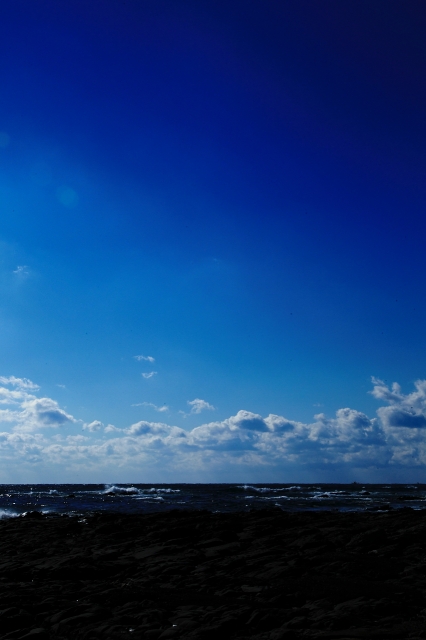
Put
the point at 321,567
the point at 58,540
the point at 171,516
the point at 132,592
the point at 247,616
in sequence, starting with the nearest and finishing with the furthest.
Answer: the point at 247,616
the point at 132,592
the point at 321,567
the point at 58,540
the point at 171,516

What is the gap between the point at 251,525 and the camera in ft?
70.7

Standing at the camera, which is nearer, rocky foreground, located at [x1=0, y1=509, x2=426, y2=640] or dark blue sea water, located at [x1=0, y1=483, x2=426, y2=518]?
rocky foreground, located at [x1=0, y1=509, x2=426, y2=640]

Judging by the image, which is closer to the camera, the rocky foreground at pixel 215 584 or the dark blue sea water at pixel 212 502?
the rocky foreground at pixel 215 584

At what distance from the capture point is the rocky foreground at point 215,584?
857cm

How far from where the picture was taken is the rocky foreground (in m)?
8.57

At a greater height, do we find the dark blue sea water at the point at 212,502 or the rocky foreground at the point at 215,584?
the rocky foreground at the point at 215,584

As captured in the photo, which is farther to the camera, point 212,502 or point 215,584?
point 212,502

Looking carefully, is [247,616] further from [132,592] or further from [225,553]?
[225,553]

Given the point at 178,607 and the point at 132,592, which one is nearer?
the point at 178,607

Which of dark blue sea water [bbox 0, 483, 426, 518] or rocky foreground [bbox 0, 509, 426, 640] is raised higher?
rocky foreground [bbox 0, 509, 426, 640]

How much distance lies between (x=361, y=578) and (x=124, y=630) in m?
6.42

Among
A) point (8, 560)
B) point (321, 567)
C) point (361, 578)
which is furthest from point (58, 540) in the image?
point (361, 578)

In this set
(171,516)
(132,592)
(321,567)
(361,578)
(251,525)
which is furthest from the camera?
(171,516)

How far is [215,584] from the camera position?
1200cm
